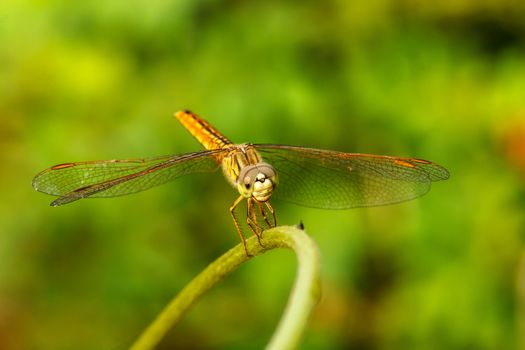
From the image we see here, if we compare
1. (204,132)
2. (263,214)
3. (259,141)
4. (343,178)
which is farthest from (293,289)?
(259,141)

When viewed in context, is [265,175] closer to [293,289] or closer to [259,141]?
[293,289]

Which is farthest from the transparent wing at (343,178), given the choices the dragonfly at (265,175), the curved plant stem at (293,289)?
the curved plant stem at (293,289)

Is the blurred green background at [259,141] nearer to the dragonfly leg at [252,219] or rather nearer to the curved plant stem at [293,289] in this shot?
the dragonfly leg at [252,219]

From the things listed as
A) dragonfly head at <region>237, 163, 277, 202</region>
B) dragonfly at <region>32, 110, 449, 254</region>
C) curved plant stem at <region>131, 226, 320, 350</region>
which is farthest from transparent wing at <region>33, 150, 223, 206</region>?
curved plant stem at <region>131, 226, 320, 350</region>

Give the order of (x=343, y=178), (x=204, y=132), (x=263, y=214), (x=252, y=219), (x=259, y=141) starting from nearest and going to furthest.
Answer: (x=252, y=219)
(x=263, y=214)
(x=343, y=178)
(x=204, y=132)
(x=259, y=141)

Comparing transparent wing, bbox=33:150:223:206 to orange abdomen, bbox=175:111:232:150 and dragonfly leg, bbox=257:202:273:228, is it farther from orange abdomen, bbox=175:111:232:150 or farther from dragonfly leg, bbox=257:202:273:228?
dragonfly leg, bbox=257:202:273:228
